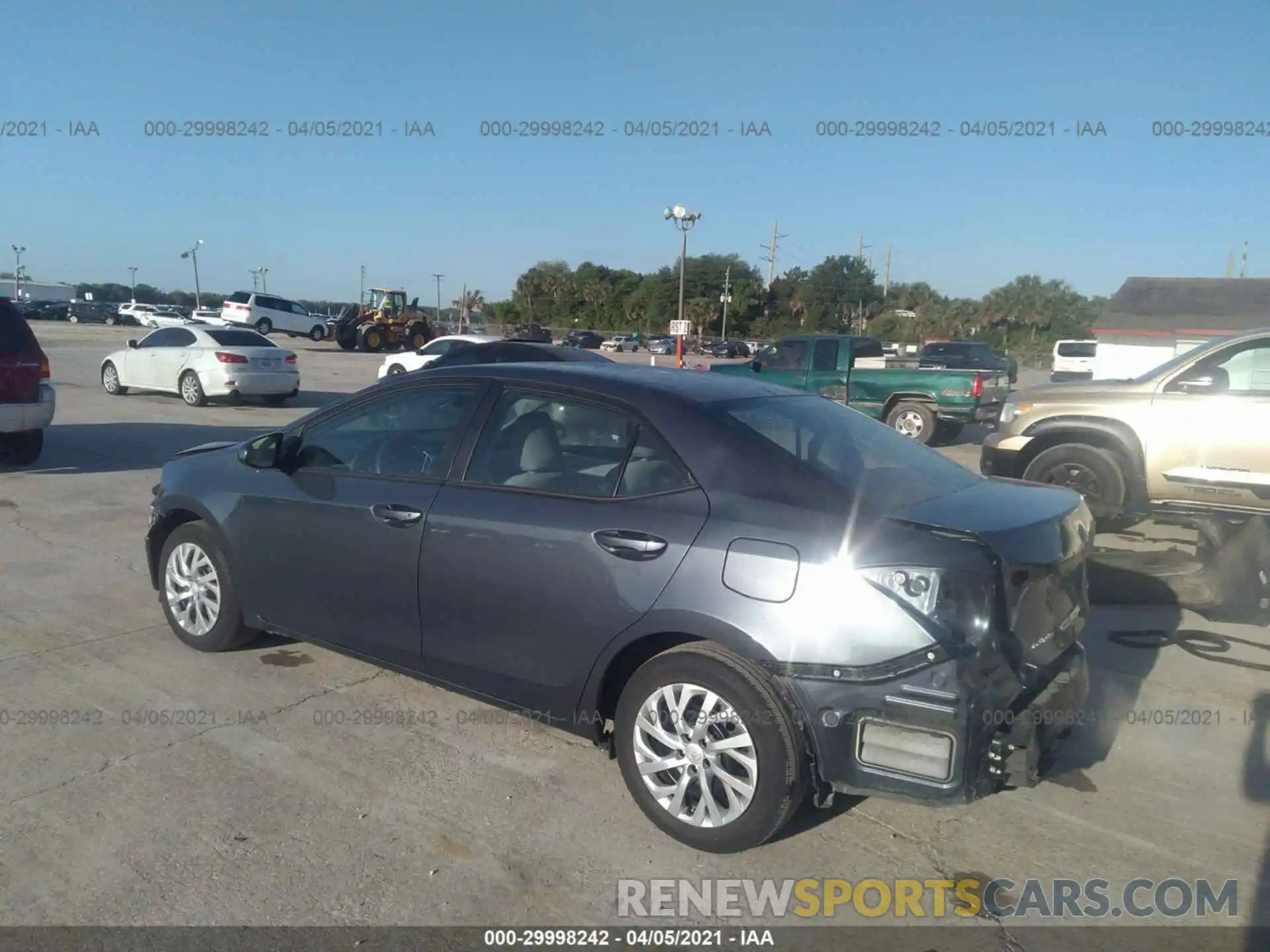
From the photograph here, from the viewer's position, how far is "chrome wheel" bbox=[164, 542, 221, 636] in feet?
16.3

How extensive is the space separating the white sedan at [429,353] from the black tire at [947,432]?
27.0 ft

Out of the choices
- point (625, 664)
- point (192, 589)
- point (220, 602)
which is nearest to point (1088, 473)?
point (625, 664)

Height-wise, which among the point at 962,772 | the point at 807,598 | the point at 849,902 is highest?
the point at 807,598

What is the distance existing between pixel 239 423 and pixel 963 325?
2287 inches

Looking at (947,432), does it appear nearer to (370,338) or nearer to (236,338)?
(236,338)

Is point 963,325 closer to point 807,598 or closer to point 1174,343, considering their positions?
point 1174,343

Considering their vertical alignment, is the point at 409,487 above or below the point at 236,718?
above

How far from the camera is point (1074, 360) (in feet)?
104

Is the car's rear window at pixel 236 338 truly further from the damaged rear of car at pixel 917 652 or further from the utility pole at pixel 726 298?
the utility pole at pixel 726 298

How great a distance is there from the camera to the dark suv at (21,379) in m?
9.50

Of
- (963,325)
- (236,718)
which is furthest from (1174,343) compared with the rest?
(963,325)

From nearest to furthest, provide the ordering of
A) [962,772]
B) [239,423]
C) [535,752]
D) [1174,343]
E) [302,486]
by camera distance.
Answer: [962,772] → [535,752] → [302,486] → [239,423] → [1174,343]

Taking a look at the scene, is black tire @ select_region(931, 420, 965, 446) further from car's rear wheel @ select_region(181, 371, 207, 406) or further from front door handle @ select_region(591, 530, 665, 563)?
front door handle @ select_region(591, 530, 665, 563)

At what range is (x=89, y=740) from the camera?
4.11 metres
